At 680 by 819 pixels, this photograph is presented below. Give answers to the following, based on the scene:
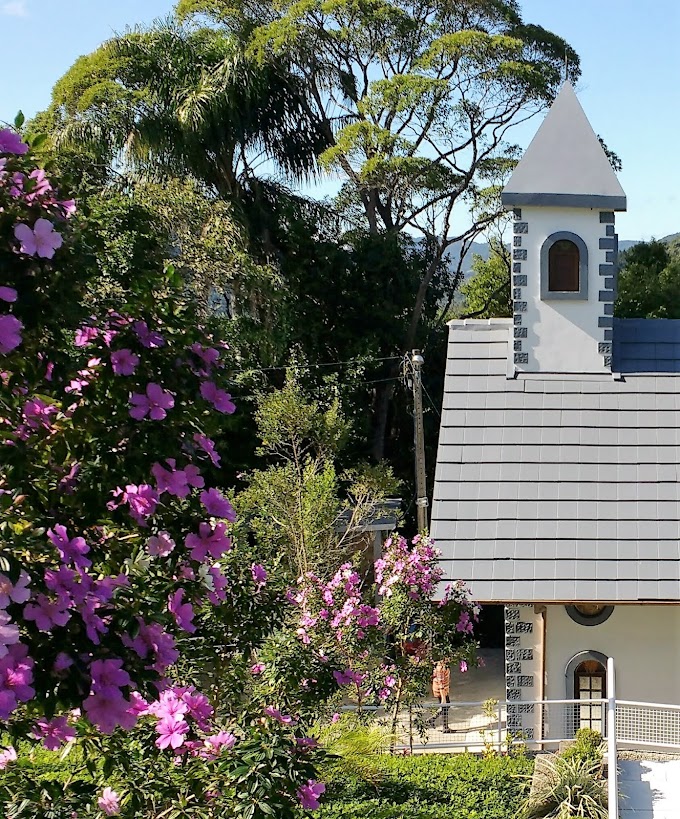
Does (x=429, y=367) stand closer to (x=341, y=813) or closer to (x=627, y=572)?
(x=627, y=572)

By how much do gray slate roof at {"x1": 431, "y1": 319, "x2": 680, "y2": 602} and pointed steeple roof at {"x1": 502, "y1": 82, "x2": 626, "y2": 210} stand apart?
1815 millimetres

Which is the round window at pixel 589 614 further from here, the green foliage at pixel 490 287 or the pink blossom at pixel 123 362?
the green foliage at pixel 490 287

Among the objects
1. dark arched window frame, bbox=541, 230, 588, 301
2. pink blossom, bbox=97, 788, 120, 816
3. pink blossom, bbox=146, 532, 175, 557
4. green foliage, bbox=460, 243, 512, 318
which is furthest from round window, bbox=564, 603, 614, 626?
green foliage, bbox=460, 243, 512, 318

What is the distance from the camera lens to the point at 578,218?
12055 millimetres

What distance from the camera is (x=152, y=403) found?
122 inches

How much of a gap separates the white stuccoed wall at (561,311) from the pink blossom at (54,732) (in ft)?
32.0

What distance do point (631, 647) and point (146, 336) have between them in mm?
9046

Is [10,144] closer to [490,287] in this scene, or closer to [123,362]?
[123,362]

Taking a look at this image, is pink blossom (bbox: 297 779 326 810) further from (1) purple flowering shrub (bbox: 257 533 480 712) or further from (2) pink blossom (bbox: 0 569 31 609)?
(1) purple flowering shrub (bbox: 257 533 480 712)

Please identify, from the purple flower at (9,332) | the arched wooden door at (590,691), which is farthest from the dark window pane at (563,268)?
the purple flower at (9,332)

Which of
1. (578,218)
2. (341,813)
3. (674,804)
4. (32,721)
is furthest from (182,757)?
(578,218)

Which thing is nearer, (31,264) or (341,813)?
(31,264)

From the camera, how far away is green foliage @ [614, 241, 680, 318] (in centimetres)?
2277

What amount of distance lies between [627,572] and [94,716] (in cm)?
883
